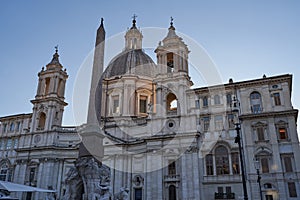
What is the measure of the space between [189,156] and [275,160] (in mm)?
8511

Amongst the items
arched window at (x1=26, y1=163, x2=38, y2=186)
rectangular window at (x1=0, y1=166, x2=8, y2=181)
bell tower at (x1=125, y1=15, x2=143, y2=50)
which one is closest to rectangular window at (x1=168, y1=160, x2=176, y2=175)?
arched window at (x1=26, y1=163, x2=38, y2=186)

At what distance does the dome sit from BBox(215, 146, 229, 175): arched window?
19.6m

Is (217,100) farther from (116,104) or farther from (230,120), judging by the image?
(116,104)

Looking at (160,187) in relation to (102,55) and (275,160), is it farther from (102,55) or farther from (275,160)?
(102,55)

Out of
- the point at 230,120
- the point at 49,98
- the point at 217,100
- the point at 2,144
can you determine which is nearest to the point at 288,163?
the point at 230,120

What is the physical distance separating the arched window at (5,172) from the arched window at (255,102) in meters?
33.0

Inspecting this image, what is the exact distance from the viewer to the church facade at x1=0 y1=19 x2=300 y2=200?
2766cm

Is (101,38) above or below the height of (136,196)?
above

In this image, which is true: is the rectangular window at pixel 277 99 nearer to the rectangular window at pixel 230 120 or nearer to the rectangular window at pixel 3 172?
the rectangular window at pixel 230 120

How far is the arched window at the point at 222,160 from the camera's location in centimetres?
2927

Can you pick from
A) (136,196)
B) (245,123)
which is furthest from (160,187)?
(245,123)

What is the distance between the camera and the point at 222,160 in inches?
1168

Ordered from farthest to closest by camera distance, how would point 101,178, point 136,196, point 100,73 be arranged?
1. point 136,196
2. point 100,73
3. point 101,178

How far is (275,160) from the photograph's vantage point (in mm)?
27234
